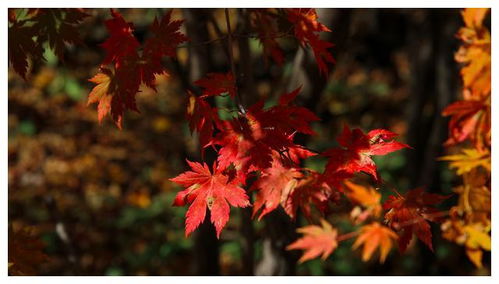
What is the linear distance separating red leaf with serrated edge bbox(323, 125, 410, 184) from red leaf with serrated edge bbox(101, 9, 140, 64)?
670mm

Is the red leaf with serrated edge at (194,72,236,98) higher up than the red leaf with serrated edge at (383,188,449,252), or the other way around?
the red leaf with serrated edge at (194,72,236,98)

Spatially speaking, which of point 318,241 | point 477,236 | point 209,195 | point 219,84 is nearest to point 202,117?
point 219,84

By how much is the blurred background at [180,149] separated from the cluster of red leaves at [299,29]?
25 cm

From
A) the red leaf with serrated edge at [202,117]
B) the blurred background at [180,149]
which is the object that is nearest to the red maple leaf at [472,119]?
the blurred background at [180,149]

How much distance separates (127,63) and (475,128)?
4.36 feet

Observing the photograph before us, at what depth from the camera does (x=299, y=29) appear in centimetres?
169

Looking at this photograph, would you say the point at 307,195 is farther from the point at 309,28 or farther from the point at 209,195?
the point at 309,28

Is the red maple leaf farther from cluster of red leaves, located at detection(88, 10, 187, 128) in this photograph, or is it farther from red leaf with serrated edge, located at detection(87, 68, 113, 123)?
red leaf with serrated edge, located at detection(87, 68, 113, 123)

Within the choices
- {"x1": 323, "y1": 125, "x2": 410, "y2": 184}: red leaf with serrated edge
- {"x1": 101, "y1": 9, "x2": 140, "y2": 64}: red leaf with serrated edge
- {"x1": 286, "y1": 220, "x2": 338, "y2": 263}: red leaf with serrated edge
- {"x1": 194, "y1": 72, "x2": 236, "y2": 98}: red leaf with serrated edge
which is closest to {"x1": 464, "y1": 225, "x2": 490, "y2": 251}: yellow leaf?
{"x1": 286, "y1": 220, "x2": 338, "y2": 263}: red leaf with serrated edge

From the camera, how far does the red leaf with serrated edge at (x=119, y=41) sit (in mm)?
1546

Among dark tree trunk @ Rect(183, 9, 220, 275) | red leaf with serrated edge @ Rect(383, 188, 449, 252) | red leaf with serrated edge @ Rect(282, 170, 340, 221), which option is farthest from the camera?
dark tree trunk @ Rect(183, 9, 220, 275)

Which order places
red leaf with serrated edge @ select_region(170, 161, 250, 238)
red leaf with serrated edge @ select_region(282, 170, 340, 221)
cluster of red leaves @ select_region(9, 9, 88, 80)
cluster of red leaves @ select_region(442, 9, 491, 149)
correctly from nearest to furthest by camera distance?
red leaf with serrated edge @ select_region(282, 170, 340, 221) < red leaf with serrated edge @ select_region(170, 161, 250, 238) < cluster of red leaves @ select_region(9, 9, 88, 80) < cluster of red leaves @ select_region(442, 9, 491, 149)

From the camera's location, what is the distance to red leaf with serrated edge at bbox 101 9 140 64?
1546 millimetres

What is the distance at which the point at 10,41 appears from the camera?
1.74 m
